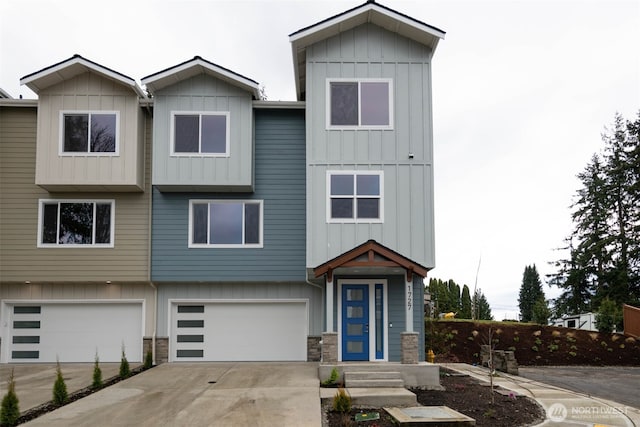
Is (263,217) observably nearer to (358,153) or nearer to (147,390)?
(358,153)

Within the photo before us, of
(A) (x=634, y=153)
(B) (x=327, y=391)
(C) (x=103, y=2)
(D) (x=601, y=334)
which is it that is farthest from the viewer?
(A) (x=634, y=153)

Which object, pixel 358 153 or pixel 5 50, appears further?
pixel 5 50

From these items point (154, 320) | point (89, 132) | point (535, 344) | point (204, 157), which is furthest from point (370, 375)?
point (535, 344)

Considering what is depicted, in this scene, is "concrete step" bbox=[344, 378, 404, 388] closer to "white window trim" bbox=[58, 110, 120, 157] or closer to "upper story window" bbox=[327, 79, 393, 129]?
"upper story window" bbox=[327, 79, 393, 129]

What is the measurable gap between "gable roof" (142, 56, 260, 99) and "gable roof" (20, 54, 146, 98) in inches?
25.4

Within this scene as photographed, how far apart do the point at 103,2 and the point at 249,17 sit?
4.02 meters

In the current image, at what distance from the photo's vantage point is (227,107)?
16.1 metres

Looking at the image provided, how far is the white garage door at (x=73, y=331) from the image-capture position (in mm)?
16672

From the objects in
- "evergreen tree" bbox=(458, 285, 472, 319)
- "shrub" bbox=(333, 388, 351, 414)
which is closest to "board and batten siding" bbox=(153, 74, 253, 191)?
"shrub" bbox=(333, 388, 351, 414)

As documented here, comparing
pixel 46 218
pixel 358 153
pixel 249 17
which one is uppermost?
pixel 249 17

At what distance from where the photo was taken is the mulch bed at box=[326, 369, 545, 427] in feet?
31.1

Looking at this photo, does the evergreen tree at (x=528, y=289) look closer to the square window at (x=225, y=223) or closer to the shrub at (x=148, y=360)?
the square window at (x=225, y=223)

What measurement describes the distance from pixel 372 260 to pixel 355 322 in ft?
7.24

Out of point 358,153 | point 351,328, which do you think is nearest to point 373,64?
point 358,153
